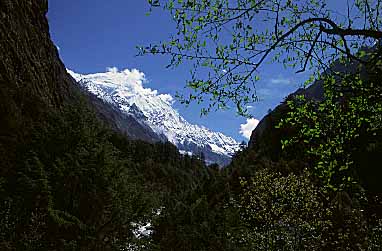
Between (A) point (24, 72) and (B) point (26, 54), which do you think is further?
(B) point (26, 54)

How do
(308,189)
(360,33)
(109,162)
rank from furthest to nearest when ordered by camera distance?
(308,189) < (109,162) < (360,33)

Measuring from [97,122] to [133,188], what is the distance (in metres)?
4.36

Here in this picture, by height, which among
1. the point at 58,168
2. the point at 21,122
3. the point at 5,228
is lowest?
the point at 5,228

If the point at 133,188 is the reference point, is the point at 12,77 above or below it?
above

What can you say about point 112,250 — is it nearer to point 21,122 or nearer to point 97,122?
point 97,122

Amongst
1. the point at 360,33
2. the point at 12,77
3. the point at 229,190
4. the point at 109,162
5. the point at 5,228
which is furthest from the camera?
the point at 229,190

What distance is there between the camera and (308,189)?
1988cm

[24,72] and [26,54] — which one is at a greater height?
[26,54]

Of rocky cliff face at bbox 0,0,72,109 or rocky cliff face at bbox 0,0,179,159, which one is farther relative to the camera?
rocky cliff face at bbox 0,0,72,109

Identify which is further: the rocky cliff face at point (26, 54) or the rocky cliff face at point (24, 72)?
the rocky cliff face at point (26, 54)

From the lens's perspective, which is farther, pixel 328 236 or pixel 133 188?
pixel 328 236

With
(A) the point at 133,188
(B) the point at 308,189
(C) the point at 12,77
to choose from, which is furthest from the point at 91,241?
(C) the point at 12,77

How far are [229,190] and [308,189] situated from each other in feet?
62.3

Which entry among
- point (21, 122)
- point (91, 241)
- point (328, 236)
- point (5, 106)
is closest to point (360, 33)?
point (91, 241)
